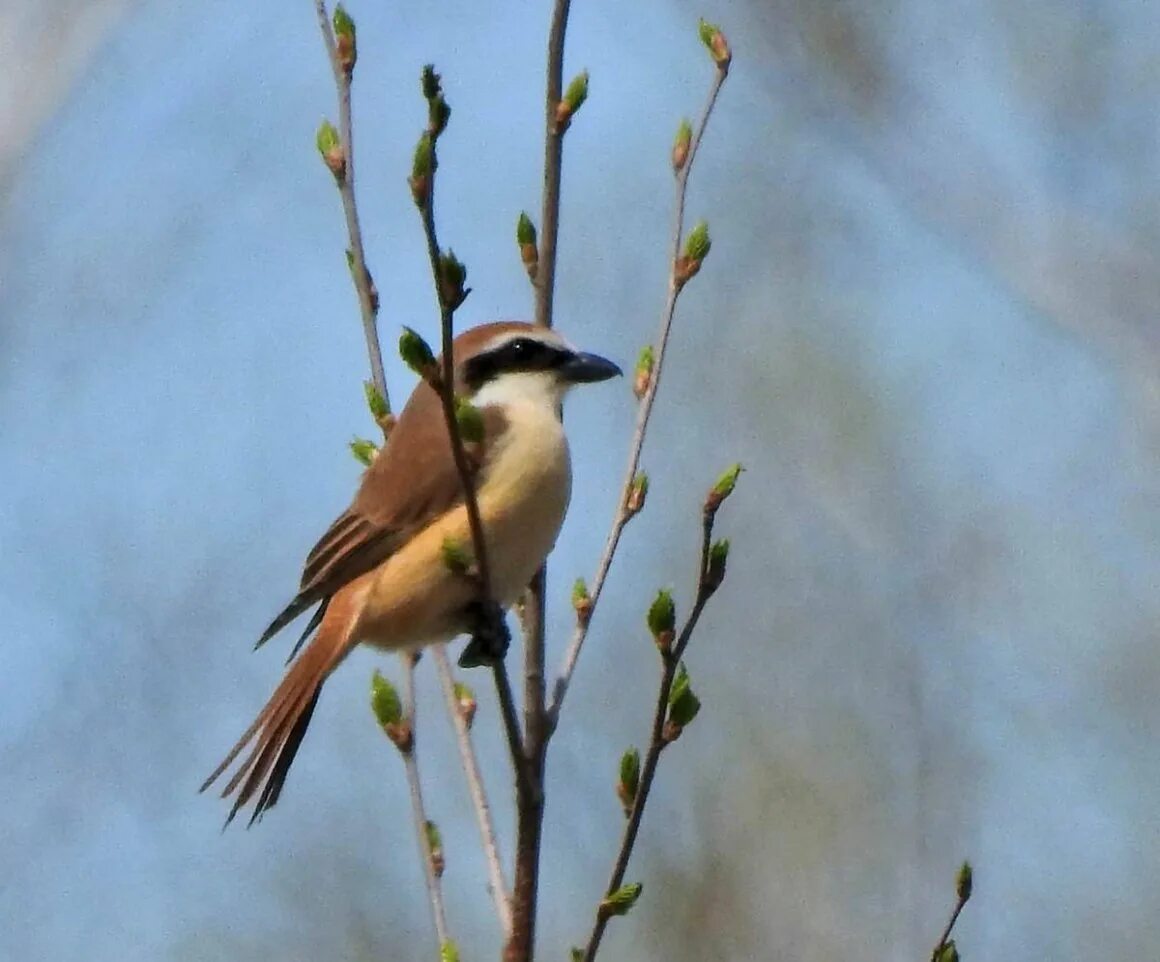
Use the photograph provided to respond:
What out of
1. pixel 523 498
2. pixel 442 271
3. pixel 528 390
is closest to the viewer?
pixel 442 271

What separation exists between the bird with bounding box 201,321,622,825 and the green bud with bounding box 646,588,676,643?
0.73 meters

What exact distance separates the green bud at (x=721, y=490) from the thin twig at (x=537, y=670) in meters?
0.41

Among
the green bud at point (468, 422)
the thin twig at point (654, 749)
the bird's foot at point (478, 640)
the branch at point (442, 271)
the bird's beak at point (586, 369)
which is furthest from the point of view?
the bird's beak at point (586, 369)

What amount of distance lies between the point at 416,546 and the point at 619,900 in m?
1.18

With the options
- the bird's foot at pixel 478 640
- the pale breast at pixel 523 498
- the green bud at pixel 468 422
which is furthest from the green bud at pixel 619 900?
the pale breast at pixel 523 498

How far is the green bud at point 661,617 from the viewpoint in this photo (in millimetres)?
2596

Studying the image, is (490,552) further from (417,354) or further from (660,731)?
(417,354)

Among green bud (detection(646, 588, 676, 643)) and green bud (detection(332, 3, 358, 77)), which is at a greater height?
green bud (detection(332, 3, 358, 77))

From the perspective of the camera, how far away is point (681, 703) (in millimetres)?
2615

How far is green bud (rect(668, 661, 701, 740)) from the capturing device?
260 centimetres

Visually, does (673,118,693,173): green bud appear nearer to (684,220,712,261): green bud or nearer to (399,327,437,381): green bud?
(684,220,712,261): green bud

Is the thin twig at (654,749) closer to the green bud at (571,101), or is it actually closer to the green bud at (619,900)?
the green bud at (619,900)

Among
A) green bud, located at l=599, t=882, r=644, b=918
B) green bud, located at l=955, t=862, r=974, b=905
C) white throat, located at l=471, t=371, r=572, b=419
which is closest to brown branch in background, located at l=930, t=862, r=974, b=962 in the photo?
green bud, located at l=955, t=862, r=974, b=905

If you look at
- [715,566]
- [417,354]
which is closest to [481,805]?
[715,566]
